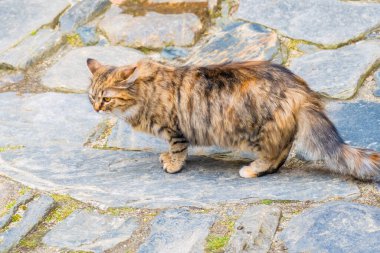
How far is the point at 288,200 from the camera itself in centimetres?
364

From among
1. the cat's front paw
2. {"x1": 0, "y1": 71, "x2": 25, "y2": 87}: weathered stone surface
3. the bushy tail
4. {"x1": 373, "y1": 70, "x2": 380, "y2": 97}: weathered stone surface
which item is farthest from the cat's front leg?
{"x1": 0, "y1": 71, "x2": 25, "y2": 87}: weathered stone surface

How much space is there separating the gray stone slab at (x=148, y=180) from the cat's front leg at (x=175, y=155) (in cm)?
5

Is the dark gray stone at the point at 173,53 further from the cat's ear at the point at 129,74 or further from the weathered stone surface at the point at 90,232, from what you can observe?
the weathered stone surface at the point at 90,232

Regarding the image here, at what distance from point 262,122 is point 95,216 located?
3.82 ft

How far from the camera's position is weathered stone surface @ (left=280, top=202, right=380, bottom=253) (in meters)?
3.14

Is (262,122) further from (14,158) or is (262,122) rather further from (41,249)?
(14,158)

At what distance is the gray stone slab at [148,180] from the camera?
12.3 feet

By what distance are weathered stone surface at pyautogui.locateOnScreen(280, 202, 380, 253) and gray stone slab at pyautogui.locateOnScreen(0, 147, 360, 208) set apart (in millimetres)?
223

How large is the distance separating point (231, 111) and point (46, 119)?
172cm

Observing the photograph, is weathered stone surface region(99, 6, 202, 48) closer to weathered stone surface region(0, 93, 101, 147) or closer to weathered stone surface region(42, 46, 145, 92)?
weathered stone surface region(42, 46, 145, 92)

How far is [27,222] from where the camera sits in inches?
146

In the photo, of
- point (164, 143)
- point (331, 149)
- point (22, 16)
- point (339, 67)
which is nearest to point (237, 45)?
point (339, 67)

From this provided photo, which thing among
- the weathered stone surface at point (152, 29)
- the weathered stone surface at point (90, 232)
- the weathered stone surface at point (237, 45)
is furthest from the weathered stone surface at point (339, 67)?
the weathered stone surface at point (90, 232)

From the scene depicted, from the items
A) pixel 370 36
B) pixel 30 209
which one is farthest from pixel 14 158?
pixel 370 36
